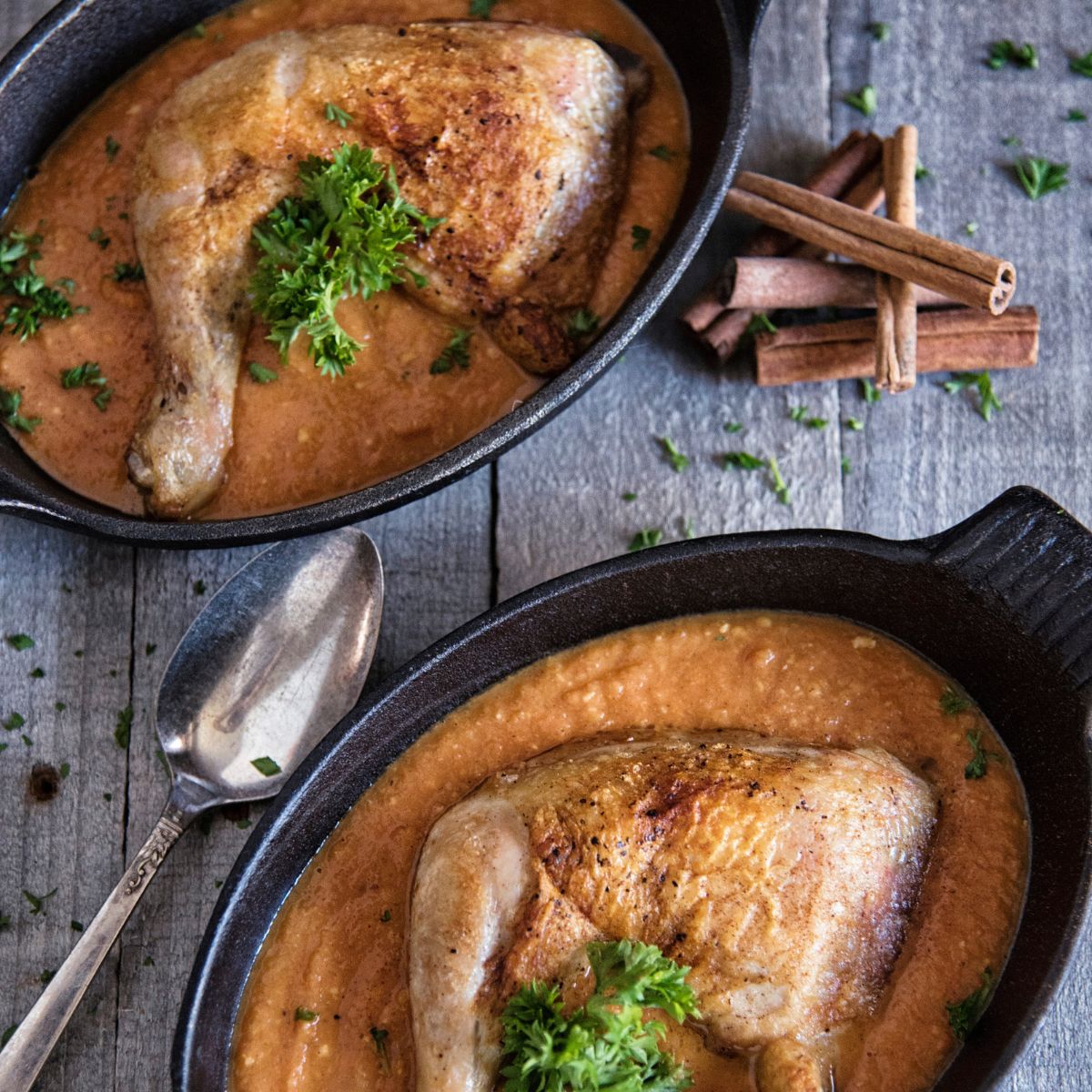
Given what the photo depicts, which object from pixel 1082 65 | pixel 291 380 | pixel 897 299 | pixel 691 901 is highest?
pixel 1082 65

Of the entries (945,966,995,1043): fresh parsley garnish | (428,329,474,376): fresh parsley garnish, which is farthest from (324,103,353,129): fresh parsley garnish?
(945,966,995,1043): fresh parsley garnish

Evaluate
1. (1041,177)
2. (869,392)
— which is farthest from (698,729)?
(1041,177)

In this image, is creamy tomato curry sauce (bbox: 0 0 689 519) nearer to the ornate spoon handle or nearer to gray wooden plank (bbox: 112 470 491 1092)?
gray wooden plank (bbox: 112 470 491 1092)

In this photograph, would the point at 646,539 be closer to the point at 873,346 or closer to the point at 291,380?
the point at 873,346

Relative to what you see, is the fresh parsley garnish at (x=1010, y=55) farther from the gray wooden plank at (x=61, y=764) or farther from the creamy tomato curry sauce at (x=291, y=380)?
the gray wooden plank at (x=61, y=764)

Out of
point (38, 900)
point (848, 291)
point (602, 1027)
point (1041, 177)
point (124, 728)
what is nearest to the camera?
point (602, 1027)

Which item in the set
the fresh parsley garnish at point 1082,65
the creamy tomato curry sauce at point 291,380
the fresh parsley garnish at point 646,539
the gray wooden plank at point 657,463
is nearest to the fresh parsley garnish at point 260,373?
the creamy tomato curry sauce at point 291,380

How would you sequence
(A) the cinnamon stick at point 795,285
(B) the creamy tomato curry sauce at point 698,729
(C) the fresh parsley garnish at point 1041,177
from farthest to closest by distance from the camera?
(C) the fresh parsley garnish at point 1041,177, (A) the cinnamon stick at point 795,285, (B) the creamy tomato curry sauce at point 698,729
